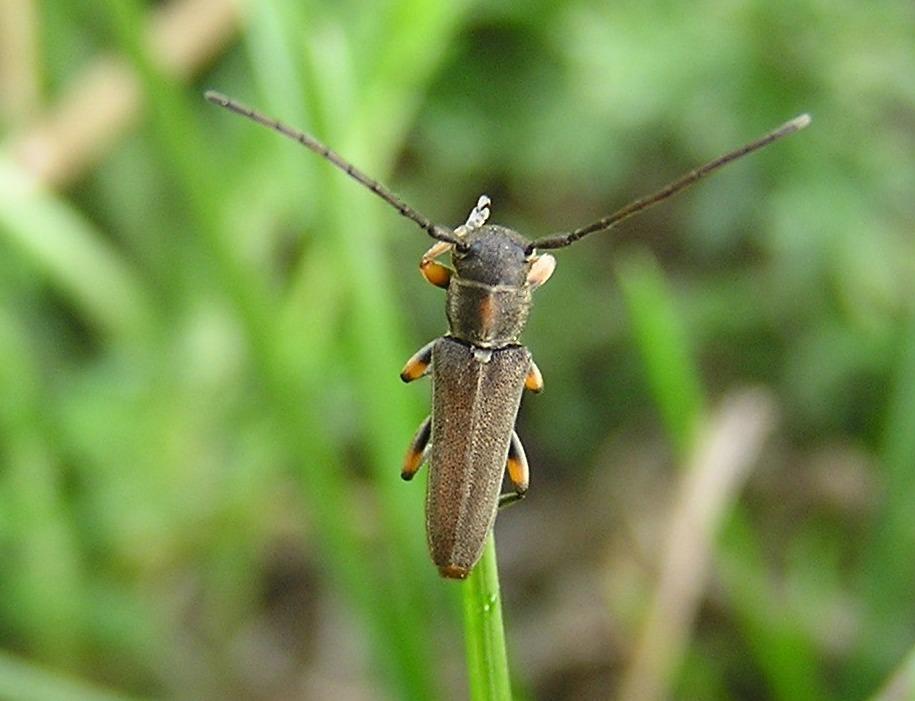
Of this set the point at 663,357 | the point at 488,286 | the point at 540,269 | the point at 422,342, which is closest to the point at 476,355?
the point at 488,286

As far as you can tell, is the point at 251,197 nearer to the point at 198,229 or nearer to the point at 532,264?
the point at 198,229

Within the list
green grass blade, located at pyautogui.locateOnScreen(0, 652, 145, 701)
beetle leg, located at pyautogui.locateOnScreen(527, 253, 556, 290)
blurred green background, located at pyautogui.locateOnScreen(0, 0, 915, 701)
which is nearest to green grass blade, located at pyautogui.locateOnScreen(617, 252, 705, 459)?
blurred green background, located at pyautogui.locateOnScreen(0, 0, 915, 701)

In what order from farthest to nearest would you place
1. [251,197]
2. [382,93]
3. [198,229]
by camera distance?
[251,197] → [382,93] → [198,229]

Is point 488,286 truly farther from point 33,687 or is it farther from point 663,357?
point 33,687

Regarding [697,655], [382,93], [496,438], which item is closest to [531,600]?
[697,655]

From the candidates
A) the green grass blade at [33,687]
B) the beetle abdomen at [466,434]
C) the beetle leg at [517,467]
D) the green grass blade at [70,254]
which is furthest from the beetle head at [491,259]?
the green grass blade at [70,254]

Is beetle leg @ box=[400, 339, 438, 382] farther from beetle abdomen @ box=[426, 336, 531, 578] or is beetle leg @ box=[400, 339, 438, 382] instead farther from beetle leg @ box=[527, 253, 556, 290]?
beetle leg @ box=[527, 253, 556, 290]

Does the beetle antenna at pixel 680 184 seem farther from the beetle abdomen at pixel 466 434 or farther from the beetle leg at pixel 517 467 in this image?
the beetle leg at pixel 517 467

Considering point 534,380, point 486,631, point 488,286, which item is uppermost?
point 488,286
